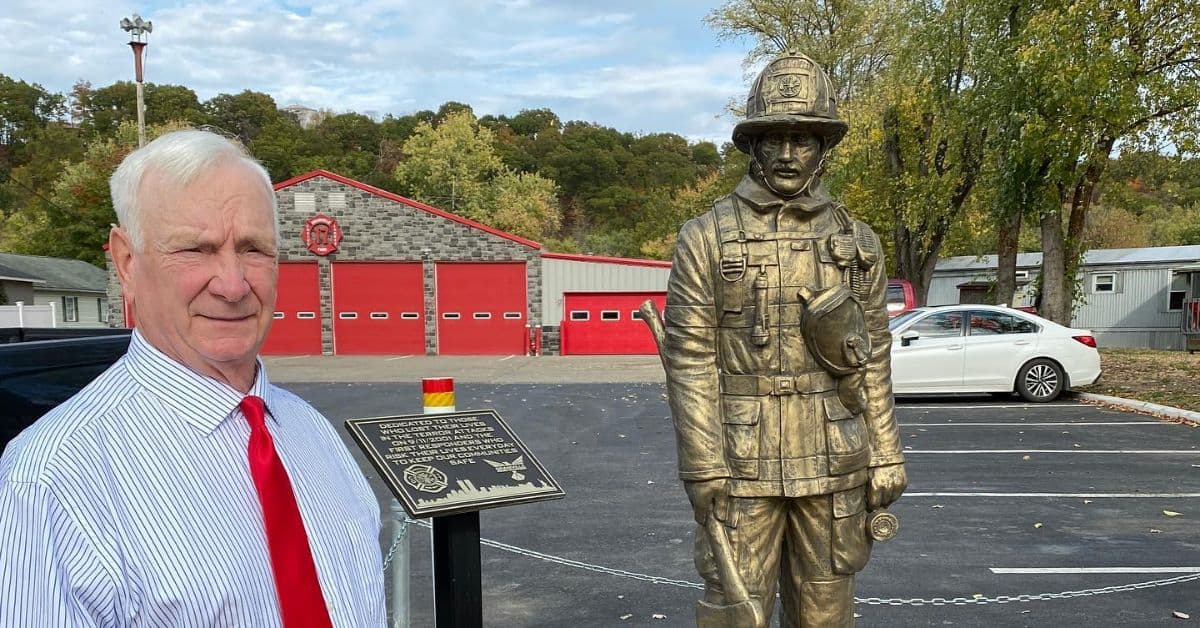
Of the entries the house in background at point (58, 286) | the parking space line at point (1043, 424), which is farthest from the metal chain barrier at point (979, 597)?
the house in background at point (58, 286)

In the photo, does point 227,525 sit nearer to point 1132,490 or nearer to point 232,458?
point 232,458

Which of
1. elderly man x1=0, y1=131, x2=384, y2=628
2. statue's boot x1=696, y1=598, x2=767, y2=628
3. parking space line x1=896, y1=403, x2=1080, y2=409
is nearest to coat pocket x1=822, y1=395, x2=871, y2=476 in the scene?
statue's boot x1=696, y1=598, x2=767, y2=628

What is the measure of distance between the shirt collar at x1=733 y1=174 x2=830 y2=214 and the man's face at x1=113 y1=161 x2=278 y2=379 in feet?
6.76

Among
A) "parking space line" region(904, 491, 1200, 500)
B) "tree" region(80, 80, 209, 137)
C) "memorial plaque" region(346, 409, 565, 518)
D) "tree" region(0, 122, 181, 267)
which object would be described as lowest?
"parking space line" region(904, 491, 1200, 500)

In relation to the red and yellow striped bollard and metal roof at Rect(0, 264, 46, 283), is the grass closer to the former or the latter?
the red and yellow striped bollard

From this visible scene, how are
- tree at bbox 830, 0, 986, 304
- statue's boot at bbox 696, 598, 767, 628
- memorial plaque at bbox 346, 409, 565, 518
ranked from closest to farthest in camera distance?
memorial plaque at bbox 346, 409, 565, 518, statue's boot at bbox 696, 598, 767, 628, tree at bbox 830, 0, 986, 304

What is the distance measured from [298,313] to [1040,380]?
19.8 m

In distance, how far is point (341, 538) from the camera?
1722mm

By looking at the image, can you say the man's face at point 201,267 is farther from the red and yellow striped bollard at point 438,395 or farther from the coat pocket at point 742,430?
the coat pocket at point 742,430

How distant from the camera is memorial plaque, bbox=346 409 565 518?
9.10 ft

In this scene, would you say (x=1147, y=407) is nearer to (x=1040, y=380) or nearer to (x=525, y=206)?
(x=1040, y=380)

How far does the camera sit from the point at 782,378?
3062 millimetres

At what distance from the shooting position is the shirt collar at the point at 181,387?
146 centimetres

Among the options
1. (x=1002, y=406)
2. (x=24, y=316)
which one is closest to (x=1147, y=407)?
(x=1002, y=406)
